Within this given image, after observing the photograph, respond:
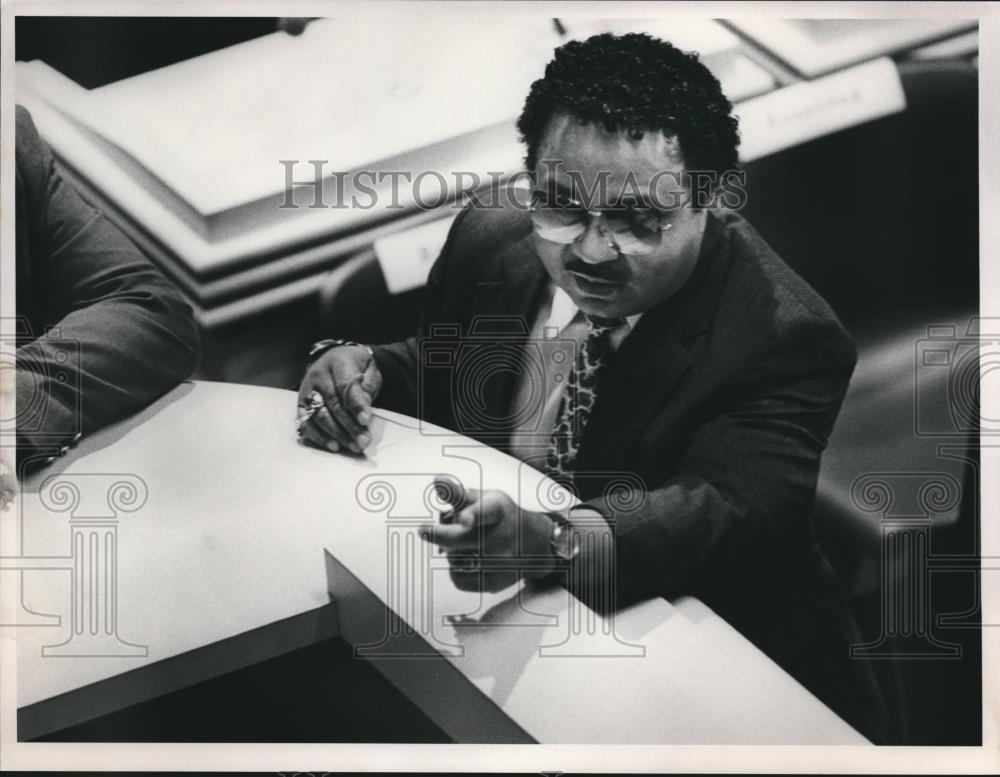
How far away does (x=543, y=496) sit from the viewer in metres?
2.43

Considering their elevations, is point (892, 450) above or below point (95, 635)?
above

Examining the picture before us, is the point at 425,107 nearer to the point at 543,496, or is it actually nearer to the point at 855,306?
the point at 543,496

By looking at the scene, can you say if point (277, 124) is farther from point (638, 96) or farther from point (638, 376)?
point (638, 376)

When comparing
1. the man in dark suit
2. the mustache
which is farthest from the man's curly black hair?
the mustache

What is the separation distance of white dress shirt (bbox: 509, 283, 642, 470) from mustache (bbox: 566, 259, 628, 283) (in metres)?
0.08

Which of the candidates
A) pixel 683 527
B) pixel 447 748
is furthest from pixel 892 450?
pixel 447 748

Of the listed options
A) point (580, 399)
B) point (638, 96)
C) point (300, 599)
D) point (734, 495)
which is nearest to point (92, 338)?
point (300, 599)

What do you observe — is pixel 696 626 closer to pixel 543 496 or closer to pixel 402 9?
pixel 543 496

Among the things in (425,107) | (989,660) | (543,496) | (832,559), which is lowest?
Answer: (989,660)

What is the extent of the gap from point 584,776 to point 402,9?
1.79 metres

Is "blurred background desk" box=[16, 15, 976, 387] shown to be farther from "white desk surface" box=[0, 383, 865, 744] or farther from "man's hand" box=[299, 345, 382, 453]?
"white desk surface" box=[0, 383, 865, 744]

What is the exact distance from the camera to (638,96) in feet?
7.77

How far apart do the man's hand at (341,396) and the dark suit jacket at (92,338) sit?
0.28 m

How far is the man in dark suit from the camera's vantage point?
2389 mm
